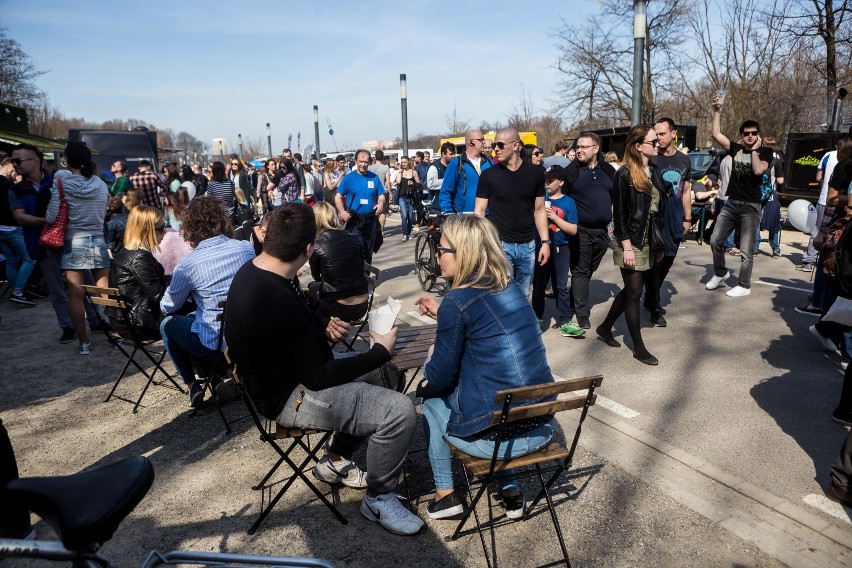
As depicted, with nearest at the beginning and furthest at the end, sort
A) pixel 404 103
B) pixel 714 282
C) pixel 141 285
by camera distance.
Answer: pixel 141 285 → pixel 714 282 → pixel 404 103

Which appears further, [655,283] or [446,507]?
[655,283]

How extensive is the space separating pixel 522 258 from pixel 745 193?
10.6ft

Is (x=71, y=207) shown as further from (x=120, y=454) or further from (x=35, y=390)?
(x=120, y=454)

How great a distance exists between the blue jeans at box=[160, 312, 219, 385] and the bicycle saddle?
Result: 2.68 m

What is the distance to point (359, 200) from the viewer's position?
807 centimetres

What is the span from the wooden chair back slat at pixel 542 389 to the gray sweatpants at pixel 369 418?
2.23 ft

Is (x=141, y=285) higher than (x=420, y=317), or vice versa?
(x=141, y=285)

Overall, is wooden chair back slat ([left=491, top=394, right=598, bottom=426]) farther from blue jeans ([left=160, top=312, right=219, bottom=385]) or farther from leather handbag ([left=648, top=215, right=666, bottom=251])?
leather handbag ([left=648, top=215, right=666, bottom=251])

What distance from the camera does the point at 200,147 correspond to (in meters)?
111

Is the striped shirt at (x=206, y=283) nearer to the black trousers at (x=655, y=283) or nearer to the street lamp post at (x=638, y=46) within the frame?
the black trousers at (x=655, y=283)

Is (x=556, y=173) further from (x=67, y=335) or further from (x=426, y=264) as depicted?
(x=67, y=335)

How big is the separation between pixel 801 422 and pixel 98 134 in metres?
17.4

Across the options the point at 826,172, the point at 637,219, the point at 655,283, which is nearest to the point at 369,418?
the point at 637,219

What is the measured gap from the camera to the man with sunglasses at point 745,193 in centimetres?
676
